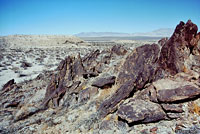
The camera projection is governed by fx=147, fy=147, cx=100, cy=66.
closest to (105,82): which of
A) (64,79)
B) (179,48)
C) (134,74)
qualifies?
(134,74)

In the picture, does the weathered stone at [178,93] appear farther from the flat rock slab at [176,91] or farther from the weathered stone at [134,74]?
the weathered stone at [134,74]

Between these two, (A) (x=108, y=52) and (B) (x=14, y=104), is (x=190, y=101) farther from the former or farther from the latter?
(B) (x=14, y=104)

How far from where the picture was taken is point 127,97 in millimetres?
5301

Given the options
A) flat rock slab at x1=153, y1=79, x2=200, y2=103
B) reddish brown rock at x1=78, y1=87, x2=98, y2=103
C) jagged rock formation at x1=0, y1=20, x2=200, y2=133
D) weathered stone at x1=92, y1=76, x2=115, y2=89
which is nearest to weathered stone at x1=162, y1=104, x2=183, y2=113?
jagged rock formation at x1=0, y1=20, x2=200, y2=133

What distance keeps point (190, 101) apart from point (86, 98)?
12.9ft

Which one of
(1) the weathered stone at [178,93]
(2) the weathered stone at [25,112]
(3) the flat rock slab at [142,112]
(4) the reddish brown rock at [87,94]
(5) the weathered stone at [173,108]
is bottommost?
(2) the weathered stone at [25,112]

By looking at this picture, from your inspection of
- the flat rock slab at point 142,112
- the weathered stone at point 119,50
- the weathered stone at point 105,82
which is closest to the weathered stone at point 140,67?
the weathered stone at point 105,82

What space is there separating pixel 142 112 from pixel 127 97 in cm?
111

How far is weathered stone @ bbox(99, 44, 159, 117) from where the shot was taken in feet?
17.5

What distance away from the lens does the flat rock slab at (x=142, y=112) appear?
4141 millimetres

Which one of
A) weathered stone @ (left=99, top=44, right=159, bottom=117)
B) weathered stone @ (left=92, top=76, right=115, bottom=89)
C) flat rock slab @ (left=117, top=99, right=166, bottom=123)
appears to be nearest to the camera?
flat rock slab @ (left=117, top=99, right=166, bottom=123)

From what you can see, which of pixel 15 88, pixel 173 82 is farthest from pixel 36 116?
pixel 173 82

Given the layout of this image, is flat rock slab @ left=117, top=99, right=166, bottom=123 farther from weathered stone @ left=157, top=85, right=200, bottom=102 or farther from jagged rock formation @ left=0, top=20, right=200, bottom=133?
weathered stone @ left=157, top=85, right=200, bottom=102

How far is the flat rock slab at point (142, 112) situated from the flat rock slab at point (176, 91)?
0.34 meters
